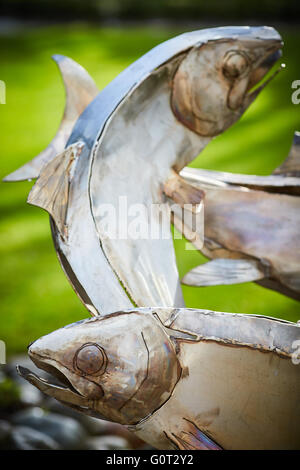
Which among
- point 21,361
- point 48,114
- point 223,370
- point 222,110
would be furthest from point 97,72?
point 223,370

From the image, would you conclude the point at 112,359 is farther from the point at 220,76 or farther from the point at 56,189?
the point at 220,76

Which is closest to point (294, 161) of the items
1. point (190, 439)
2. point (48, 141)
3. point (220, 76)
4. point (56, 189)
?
point (220, 76)

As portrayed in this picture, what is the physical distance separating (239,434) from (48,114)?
10.0 ft

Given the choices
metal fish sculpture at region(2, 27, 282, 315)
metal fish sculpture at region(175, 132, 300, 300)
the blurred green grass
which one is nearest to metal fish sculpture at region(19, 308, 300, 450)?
metal fish sculpture at region(2, 27, 282, 315)

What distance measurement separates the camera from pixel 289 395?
958mm

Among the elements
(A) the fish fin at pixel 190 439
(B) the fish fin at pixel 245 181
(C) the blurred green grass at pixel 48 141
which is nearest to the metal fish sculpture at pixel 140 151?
(B) the fish fin at pixel 245 181

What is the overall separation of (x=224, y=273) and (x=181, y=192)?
6.4 inches

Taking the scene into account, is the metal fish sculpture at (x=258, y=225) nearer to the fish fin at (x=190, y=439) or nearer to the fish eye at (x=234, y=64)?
the fish eye at (x=234, y=64)

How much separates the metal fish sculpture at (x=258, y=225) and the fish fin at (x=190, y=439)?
0.34 metres

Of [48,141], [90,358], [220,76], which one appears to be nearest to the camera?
[90,358]

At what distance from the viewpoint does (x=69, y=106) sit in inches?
51.0

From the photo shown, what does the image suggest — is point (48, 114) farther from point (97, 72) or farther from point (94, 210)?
point (94, 210)

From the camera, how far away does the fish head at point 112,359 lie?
89 centimetres

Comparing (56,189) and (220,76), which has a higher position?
(220,76)
